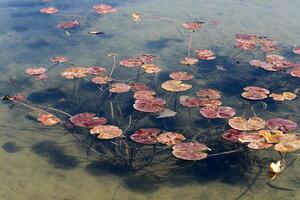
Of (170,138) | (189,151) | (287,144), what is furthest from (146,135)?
(287,144)

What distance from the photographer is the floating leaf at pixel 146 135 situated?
4.56 meters

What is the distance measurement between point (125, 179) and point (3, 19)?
6.01 meters

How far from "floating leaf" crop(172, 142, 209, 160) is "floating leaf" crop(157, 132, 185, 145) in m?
0.16

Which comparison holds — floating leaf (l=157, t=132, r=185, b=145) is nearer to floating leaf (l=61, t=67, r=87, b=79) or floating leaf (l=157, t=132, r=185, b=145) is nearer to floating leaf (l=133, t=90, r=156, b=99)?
floating leaf (l=133, t=90, r=156, b=99)

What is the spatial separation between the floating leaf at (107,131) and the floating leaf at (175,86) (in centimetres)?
117

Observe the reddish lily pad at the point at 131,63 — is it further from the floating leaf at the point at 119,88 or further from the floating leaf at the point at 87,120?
the floating leaf at the point at 87,120

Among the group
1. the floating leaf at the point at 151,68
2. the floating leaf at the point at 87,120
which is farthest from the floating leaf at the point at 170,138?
the floating leaf at the point at 151,68

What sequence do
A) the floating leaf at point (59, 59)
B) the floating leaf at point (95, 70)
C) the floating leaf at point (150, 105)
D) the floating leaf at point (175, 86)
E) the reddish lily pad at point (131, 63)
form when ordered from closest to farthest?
the floating leaf at point (150, 105)
the floating leaf at point (175, 86)
the floating leaf at point (95, 70)
the reddish lily pad at point (131, 63)
the floating leaf at point (59, 59)

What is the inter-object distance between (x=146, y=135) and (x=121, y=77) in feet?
6.47

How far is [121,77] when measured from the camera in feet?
21.1

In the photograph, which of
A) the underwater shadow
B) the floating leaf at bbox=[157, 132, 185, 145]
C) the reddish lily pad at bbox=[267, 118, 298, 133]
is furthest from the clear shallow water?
the reddish lily pad at bbox=[267, 118, 298, 133]

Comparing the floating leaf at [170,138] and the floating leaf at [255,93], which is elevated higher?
the floating leaf at [255,93]

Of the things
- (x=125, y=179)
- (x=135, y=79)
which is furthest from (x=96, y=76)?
(x=125, y=179)

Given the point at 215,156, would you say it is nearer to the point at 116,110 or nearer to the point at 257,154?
the point at 257,154
